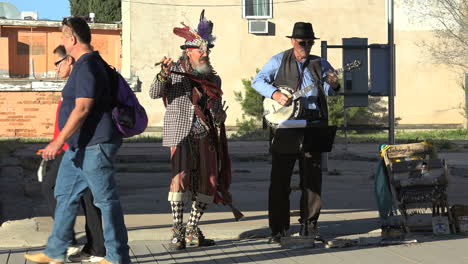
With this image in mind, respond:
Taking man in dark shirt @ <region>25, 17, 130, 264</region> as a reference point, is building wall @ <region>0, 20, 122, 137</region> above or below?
above

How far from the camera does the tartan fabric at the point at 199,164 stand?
8.51 m

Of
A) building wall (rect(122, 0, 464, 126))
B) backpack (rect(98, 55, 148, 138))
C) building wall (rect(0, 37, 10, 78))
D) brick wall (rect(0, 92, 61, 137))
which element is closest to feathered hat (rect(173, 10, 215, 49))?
backpack (rect(98, 55, 148, 138))

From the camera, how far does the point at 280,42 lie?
36531mm

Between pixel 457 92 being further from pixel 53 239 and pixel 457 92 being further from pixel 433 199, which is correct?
pixel 53 239

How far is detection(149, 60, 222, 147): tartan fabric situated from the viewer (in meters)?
8.52

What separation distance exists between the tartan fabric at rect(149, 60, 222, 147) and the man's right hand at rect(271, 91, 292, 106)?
30.5 inches

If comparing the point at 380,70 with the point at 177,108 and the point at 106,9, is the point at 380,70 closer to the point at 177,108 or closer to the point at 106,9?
the point at 177,108

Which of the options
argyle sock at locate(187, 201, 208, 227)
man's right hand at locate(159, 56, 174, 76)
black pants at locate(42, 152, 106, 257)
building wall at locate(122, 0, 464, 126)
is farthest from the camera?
building wall at locate(122, 0, 464, 126)

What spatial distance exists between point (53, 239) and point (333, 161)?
14045mm

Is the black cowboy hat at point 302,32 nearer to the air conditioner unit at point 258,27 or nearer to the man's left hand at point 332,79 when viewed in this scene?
the man's left hand at point 332,79

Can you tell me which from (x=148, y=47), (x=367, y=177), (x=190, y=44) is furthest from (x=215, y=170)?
(x=148, y=47)

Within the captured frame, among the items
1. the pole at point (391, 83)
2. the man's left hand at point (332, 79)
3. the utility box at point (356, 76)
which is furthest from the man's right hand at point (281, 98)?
the utility box at point (356, 76)

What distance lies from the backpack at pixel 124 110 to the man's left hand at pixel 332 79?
228 cm

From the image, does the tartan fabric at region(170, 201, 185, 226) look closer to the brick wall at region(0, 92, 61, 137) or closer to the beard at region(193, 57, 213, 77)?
the beard at region(193, 57, 213, 77)
